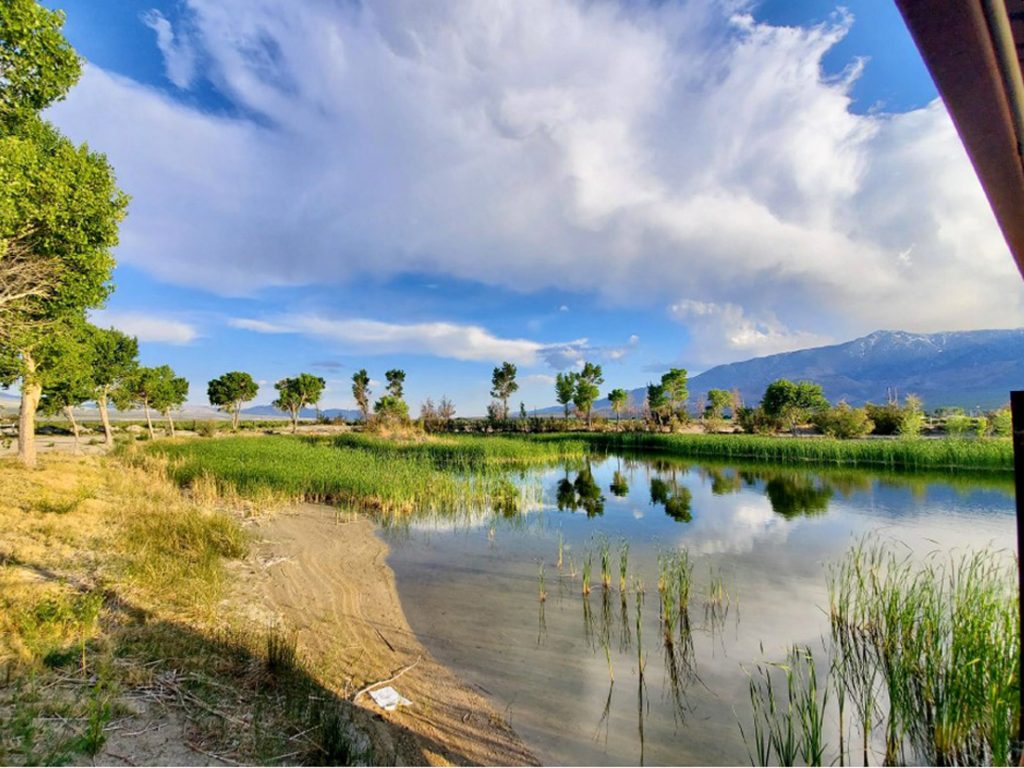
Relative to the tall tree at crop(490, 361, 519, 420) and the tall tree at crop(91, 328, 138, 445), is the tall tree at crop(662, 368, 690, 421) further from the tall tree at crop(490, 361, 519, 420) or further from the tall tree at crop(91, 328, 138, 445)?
the tall tree at crop(91, 328, 138, 445)

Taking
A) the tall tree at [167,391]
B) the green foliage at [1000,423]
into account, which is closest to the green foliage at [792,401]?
the green foliage at [1000,423]

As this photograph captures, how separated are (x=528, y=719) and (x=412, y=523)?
342 inches

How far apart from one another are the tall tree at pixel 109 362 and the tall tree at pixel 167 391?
6.64 meters

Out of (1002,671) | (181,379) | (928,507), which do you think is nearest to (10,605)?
(1002,671)

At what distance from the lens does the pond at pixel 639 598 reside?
15.3 feet

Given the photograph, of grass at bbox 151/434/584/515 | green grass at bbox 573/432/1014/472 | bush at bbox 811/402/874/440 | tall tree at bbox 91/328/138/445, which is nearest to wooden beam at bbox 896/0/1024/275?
grass at bbox 151/434/584/515

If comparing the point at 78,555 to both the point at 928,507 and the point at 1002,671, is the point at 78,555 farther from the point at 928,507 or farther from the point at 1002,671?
the point at 928,507

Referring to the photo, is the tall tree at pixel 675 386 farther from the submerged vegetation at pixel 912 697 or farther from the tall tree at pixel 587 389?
the submerged vegetation at pixel 912 697

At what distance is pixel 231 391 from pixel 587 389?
41.9 metres

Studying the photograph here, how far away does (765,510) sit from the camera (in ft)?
48.7

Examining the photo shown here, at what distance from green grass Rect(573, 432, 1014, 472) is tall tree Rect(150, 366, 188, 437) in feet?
139

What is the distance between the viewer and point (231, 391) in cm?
5125

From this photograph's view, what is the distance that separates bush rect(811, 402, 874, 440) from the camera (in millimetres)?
34156

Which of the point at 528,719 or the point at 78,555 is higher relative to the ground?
the point at 78,555
